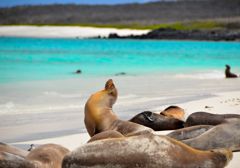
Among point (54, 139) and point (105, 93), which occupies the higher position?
point (105, 93)

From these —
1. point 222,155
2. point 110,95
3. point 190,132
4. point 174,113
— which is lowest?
point 174,113

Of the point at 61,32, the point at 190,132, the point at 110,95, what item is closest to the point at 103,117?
the point at 110,95

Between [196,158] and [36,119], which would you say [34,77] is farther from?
[196,158]

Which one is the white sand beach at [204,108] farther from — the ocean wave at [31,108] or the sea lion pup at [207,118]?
the ocean wave at [31,108]

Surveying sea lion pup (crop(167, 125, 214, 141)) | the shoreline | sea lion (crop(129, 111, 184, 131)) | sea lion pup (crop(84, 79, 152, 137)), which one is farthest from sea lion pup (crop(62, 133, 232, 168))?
the shoreline

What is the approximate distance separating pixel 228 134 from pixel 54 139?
2227 millimetres

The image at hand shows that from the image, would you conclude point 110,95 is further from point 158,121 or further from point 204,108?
point 204,108

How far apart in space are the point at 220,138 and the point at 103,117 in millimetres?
1474

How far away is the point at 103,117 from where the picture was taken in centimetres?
646

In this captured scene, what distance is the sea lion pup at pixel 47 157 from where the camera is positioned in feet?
14.1

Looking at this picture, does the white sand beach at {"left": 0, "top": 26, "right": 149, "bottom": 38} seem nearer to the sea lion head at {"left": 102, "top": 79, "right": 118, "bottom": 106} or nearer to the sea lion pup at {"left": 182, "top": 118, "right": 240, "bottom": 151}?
the sea lion head at {"left": 102, "top": 79, "right": 118, "bottom": 106}

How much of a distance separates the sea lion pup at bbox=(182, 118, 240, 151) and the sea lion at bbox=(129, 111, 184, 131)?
165 cm

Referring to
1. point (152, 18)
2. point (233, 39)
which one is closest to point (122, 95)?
point (233, 39)

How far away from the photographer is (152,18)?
126812 mm
